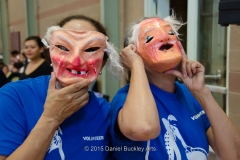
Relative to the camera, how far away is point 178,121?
3.42 ft

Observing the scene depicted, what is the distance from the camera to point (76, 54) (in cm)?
101

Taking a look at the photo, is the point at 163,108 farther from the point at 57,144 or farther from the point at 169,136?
the point at 57,144

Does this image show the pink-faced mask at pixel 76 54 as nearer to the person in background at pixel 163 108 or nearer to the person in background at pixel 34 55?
the person in background at pixel 163 108

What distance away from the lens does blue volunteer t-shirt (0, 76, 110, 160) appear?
864 mm

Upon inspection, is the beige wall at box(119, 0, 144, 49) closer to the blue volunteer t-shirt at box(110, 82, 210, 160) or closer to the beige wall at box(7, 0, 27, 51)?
the blue volunteer t-shirt at box(110, 82, 210, 160)

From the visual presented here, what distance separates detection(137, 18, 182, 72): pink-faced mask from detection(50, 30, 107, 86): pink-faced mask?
0.19 m

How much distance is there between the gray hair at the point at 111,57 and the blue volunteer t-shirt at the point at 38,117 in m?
0.16

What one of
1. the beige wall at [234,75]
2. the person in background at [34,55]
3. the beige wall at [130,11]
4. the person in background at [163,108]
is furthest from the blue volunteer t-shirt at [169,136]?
the person in background at [34,55]

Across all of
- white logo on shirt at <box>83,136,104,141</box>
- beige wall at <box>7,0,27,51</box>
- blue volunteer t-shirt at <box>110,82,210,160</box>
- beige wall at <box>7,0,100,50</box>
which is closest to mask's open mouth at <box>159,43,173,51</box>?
blue volunteer t-shirt at <box>110,82,210,160</box>

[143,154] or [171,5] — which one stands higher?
[171,5]

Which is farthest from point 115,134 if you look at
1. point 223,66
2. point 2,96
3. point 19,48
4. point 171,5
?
point 19,48

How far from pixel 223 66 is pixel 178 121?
1.27 metres

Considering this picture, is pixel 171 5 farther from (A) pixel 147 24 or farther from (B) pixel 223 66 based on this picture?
(A) pixel 147 24

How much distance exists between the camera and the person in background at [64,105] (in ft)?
2.81
